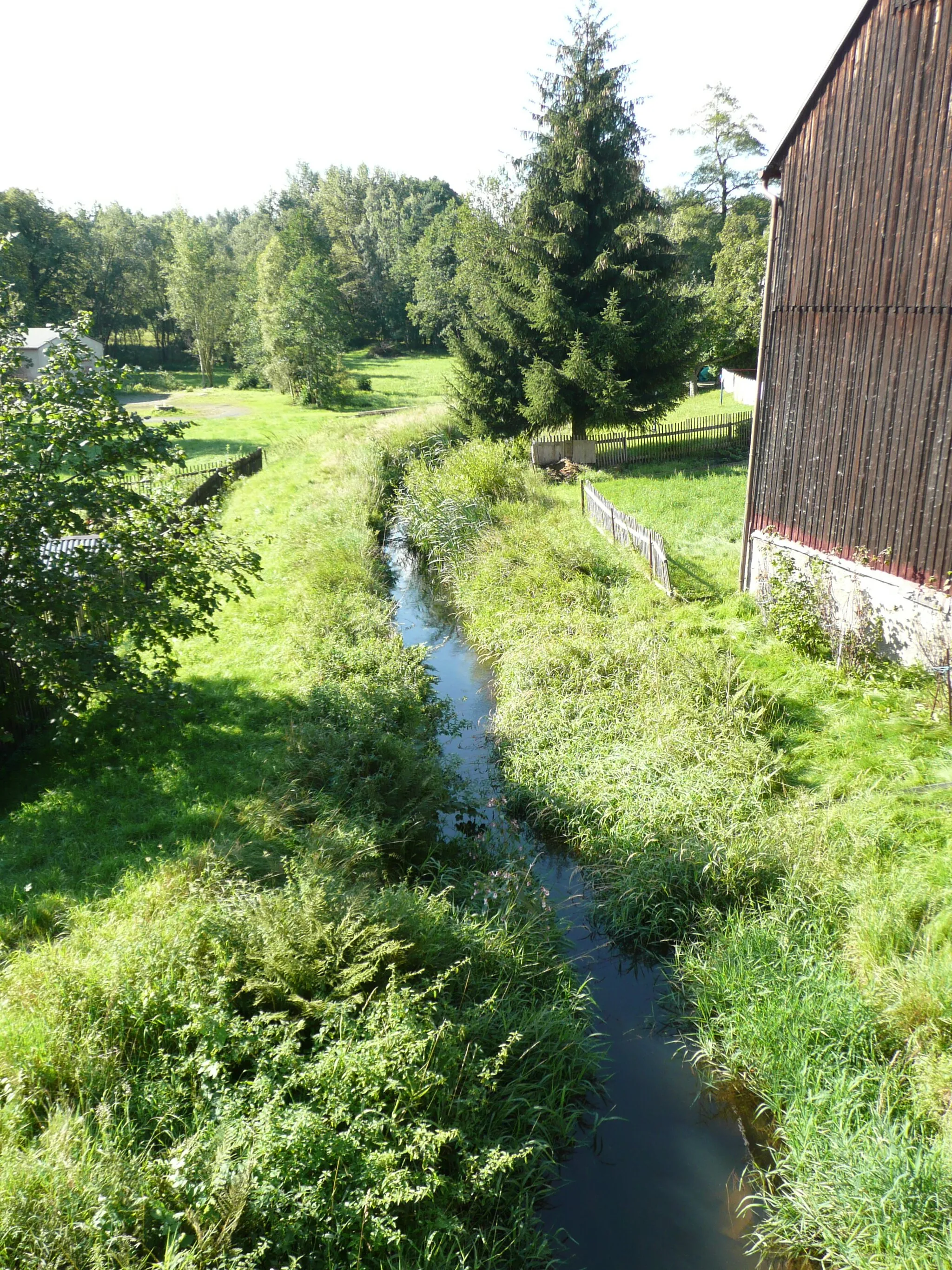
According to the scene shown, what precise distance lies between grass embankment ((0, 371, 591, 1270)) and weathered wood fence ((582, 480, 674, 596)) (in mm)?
5315

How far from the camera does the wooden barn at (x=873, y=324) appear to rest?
316 inches

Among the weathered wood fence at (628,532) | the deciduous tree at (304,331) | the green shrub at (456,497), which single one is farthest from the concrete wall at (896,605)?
the deciduous tree at (304,331)

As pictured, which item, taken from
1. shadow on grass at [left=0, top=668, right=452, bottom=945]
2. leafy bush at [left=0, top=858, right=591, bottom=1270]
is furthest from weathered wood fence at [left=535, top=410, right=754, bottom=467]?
leafy bush at [left=0, top=858, right=591, bottom=1270]

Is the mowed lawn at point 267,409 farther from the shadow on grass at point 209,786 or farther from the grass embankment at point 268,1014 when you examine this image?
the grass embankment at point 268,1014

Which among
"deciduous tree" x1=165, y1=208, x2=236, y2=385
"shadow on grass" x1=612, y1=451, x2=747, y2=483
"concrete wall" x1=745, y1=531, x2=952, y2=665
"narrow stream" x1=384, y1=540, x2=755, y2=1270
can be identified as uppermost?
"deciduous tree" x1=165, y1=208, x2=236, y2=385

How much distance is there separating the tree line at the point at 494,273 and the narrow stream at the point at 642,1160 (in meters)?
11.5

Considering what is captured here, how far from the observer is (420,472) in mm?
19125

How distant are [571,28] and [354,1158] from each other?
24.0 metres

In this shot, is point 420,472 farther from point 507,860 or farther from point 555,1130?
point 555,1130

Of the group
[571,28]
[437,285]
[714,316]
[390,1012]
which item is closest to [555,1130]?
[390,1012]

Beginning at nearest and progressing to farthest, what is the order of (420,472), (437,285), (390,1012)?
(390,1012), (420,472), (437,285)

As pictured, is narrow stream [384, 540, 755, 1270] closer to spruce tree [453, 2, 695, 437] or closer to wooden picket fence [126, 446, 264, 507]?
wooden picket fence [126, 446, 264, 507]

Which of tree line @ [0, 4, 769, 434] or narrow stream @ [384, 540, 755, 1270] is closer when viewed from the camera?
narrow stream @ [384, 540, 755, 1270]

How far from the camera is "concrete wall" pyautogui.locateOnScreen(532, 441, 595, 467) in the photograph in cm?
2167
